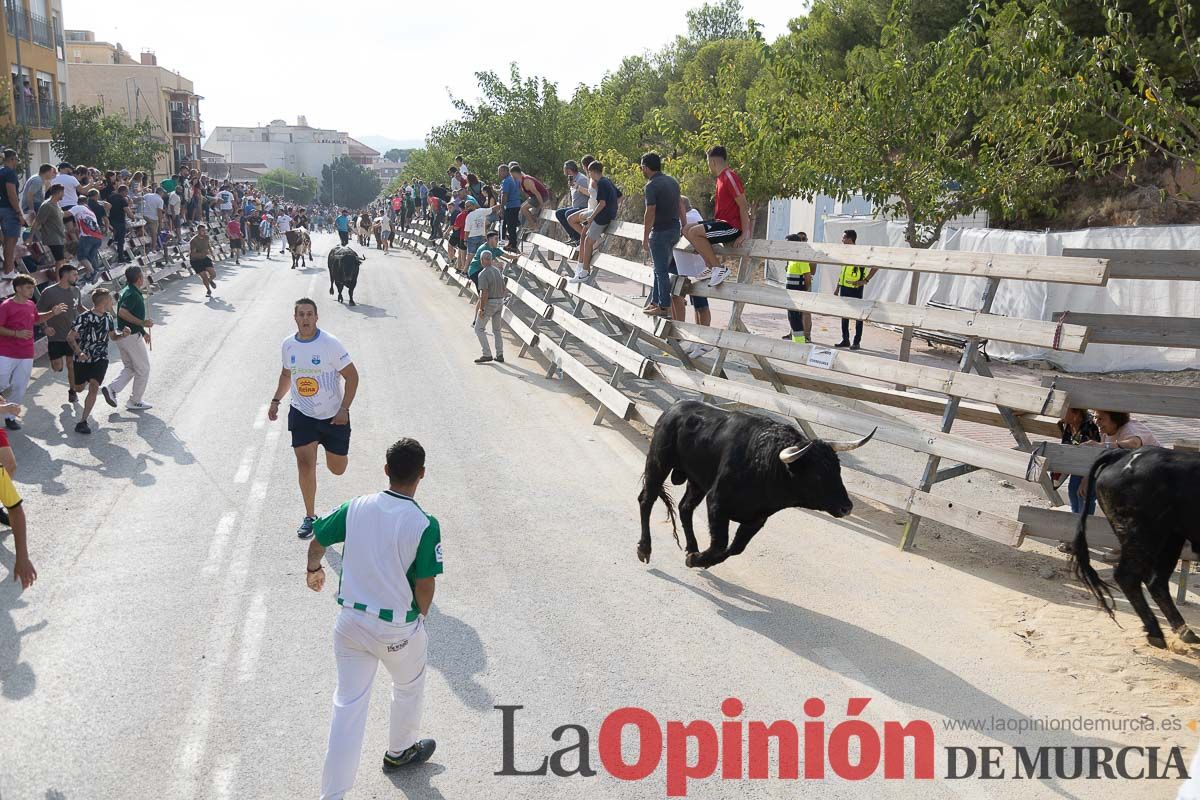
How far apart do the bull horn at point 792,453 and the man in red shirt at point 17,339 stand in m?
9.35

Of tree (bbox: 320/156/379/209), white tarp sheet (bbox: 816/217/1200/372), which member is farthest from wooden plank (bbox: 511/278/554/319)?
tree (bbox: 320/156/379/209)

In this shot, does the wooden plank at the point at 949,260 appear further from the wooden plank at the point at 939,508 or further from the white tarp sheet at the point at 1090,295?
the white tarp sheet at the point at 1090,295

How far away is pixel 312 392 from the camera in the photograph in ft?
27.6

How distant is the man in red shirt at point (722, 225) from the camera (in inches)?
429

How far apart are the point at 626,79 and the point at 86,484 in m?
53.2

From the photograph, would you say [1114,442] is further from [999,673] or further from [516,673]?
[516,673]

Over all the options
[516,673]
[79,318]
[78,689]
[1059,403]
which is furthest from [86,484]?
[1059,403]

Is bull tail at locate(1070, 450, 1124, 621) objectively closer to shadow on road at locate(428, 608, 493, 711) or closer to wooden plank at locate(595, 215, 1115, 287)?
wooden plank at locate(595, 215, 1115, 287)

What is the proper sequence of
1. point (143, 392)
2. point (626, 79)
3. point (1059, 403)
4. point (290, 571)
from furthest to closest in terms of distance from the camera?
point (626, 79) < point (143, 392) < point (290, 571) < point (1059, 403)

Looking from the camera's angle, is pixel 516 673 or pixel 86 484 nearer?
pixel 516 673

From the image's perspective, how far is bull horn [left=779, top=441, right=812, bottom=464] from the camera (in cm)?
702

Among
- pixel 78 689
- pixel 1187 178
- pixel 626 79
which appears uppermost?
pixel 626 79

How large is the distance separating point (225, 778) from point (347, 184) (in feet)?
510

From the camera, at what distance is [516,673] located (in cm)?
629
